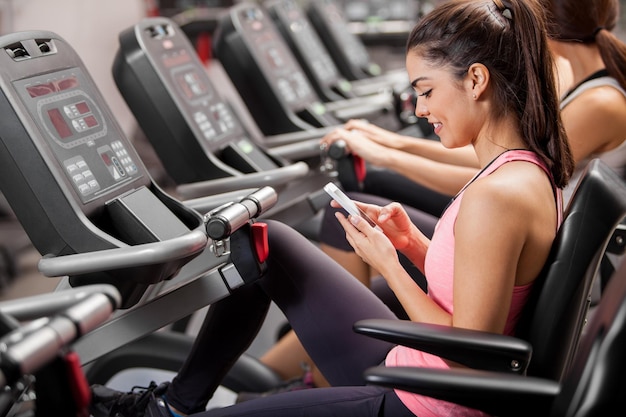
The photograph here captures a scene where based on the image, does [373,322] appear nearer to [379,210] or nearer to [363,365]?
[363,365]

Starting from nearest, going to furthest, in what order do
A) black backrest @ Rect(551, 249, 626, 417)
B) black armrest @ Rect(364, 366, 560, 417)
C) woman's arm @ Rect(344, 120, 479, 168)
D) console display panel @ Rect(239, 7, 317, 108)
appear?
black backrest @ Rect(551, 249, 626, 417), black armrest @ Rect(364, 366, 560, 417), woman's arm @ Rect(344, 120, 479, 168), console display panel @ Rect(239, 7, 317, 108)

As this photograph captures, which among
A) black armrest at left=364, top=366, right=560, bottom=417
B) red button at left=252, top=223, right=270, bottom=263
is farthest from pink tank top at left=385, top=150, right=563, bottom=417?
red button at left=252, top=223, right=270, bottom=263

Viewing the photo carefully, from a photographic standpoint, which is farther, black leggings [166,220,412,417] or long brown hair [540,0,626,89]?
long brown hair [540,0,626,89]

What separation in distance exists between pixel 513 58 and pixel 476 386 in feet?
2.22

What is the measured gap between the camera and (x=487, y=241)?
1.34 m

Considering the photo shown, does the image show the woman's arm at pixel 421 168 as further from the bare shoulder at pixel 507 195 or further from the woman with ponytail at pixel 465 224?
the bare shoulder at pixel 507 195

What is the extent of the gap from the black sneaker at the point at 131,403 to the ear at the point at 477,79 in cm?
105

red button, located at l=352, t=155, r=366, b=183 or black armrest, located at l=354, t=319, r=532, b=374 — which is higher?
black armrest, located at l=354, t=319, r=532, b=374

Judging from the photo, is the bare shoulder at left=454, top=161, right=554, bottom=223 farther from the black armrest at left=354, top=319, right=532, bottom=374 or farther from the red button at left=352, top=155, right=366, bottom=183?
the red button at left=352, top=155, right=366, bottom=183

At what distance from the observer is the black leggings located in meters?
1.50

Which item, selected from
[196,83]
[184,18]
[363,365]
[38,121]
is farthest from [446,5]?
[184,18]

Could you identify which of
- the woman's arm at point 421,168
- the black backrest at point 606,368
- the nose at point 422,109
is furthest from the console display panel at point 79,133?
the black backrest at point 606,368

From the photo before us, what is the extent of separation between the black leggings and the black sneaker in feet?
0.11

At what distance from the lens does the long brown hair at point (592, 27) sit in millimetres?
2219
